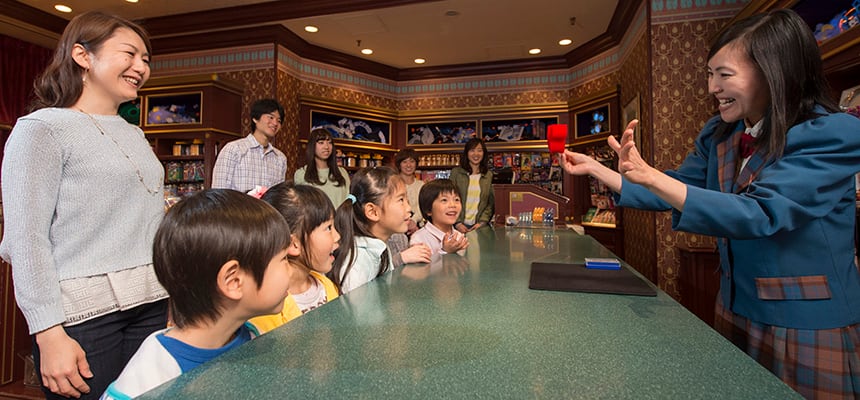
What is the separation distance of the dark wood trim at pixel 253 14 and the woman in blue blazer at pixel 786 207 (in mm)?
4291

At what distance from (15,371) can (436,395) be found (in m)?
3.77

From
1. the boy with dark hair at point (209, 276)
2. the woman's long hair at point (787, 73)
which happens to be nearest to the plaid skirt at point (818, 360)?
the woman's long hair at point (787, 73)

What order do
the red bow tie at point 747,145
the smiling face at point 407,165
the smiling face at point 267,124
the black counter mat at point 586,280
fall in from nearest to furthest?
the black counter mat at point 586,280
the red bow tie at point 747,145
the smiling face at point 267,124
the smiling face at point 407,165

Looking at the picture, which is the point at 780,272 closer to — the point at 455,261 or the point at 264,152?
the point at 455,261

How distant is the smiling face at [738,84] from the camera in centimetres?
109

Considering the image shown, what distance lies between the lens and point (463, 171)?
4188mm

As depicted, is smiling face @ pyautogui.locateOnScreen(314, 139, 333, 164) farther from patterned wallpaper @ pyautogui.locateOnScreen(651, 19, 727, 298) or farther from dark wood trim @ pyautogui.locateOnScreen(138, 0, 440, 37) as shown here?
patterned wallpaper @ pyautogui.locateOnScreen(651, 19, 727, 298)

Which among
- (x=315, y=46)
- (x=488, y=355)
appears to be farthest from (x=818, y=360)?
(x=315, y=46)

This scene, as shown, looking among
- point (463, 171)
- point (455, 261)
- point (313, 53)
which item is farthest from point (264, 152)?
point (313, 53)

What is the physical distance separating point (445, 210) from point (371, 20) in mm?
3691

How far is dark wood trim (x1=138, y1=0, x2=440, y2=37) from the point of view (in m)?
4.96

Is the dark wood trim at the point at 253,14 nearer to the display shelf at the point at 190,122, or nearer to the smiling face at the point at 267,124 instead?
the display shelf at the point at 190,122

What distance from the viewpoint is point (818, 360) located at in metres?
0.97

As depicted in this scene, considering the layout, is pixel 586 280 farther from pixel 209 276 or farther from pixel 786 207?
pixel 209 276
